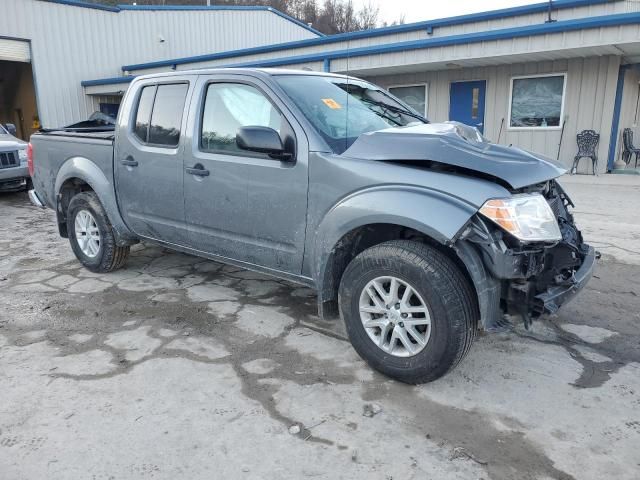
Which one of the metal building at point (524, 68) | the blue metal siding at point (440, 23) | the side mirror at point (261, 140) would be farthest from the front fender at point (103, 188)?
the blue metal siding at point (440, 23)

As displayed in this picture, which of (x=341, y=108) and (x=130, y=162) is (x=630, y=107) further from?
(x=130, y=162)

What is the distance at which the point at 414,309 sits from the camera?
2883 millimetres

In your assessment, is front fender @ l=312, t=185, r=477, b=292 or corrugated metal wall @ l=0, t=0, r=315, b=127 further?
corrugated metal wall @ l=0, t=0, r=315, b=127

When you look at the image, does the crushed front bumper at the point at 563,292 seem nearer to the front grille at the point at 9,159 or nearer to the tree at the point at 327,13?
the front grille at the point at 9,159

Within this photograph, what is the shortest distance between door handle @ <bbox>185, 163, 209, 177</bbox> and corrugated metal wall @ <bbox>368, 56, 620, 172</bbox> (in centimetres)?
1072

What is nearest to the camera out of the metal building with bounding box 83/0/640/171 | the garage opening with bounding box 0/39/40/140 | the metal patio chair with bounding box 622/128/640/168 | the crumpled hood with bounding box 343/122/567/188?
the crumpled hood with bounding box 343/122/567/188

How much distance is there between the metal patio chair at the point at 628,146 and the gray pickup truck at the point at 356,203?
34.5 feet

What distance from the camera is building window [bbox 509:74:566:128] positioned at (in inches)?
470

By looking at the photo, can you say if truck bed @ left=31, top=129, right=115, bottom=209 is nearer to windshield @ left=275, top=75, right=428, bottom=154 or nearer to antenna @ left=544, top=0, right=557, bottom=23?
windshield @ left=275, top=75, right=428, bottom=154

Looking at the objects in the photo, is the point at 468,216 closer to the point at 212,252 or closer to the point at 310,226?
the point at 310,226

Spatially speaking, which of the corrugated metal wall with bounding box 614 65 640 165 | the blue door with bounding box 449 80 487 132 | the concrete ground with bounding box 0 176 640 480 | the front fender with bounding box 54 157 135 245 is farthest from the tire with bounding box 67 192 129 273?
the corrugated metal wall with bounding box 614 65 640 165

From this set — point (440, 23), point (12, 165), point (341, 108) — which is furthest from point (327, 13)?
point (341, 108)

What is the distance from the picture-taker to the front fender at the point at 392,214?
8.79ft

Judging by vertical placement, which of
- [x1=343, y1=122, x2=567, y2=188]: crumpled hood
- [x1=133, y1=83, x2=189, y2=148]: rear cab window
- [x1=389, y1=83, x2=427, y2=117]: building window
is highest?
[x1=389, y1=83, x2=427, y2=117]: building window
